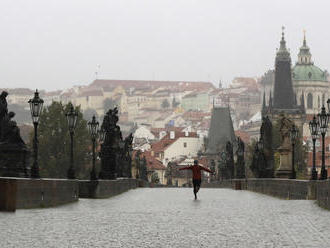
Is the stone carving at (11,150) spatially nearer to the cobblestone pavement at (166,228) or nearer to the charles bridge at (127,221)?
the charles bridge at (127,221)

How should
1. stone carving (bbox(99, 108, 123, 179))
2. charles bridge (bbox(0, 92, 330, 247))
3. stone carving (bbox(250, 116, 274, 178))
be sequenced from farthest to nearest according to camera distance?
stone carving (bbox(250, 116, 274, 178)), stone carving (bbox(99, 108, 123, 179)), charles bridge (bbox(0, 92, 330, 247))

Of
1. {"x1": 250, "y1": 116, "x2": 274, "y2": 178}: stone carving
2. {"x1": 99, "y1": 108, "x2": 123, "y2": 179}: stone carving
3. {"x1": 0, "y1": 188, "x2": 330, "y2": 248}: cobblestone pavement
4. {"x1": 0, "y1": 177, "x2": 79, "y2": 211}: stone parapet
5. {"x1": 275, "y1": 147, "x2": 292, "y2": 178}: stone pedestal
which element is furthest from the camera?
{"x1": 250, "y1": 116, "x2": 274, "y2": 178}: stone carving

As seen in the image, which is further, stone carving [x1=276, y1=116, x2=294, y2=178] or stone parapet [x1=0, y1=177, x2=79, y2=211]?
stone carving [x1=276, y1=116, x2=294, y2=178]

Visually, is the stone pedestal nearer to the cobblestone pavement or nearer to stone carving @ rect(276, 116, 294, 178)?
stone carving @ rect(276, 116, 294, 178)

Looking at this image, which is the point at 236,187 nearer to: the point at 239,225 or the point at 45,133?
the point at 239,225

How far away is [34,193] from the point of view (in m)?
25.0

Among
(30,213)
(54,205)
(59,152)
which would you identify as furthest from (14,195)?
(59,152)

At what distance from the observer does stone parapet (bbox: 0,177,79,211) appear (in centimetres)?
2194

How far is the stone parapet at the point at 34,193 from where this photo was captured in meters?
21.9

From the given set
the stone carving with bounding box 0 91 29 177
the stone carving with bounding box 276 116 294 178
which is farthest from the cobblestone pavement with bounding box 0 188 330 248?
the stone carving with bounding box 276 116 294 178

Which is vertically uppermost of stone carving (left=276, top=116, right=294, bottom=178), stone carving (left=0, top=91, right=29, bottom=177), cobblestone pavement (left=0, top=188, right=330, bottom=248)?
stone carving (left=276, top=116, right=294, bottom=178)

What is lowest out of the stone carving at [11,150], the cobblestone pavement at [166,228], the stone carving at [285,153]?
the cobblestone pavement at [166,228]

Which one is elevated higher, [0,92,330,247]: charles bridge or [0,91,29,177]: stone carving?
[0,91,29,177]: stone carving

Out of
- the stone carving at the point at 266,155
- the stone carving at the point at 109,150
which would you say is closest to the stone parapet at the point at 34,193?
the stone carving at the point at 109,150
